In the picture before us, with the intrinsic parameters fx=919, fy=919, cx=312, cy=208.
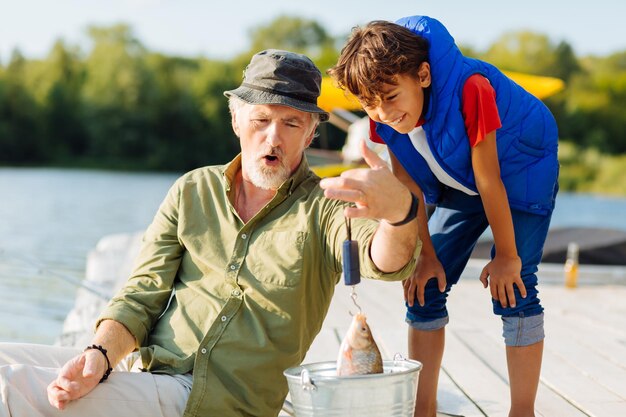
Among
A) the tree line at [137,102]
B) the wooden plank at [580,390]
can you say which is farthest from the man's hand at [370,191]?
the tree line at [137,102]

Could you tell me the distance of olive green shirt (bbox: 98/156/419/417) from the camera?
2.27 meters

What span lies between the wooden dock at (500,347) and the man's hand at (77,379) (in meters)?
1.17

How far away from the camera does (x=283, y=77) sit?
237cm

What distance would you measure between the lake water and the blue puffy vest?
3.00 m

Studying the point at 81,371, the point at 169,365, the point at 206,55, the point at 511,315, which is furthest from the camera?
the point at 206,55

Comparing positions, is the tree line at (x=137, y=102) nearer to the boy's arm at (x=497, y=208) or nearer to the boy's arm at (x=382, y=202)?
the boy's arm at (x=497, y=208)

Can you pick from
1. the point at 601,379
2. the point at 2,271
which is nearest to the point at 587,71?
the point at 2,271

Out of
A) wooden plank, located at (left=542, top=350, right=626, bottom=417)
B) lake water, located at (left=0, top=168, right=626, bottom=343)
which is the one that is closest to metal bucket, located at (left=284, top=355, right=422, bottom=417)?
wooden plank, located at (left=542, top=350, right=626, bottom=417)

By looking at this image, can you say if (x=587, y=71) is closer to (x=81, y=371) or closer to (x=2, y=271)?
(x=2, y=271)

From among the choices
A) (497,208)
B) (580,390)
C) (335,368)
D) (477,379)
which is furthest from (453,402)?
(335,368)

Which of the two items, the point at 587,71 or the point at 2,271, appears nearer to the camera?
the point at 2,271

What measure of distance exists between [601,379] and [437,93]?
1.49 m

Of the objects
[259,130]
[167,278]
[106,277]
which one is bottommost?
[106,277]

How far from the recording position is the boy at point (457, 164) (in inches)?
93.4
